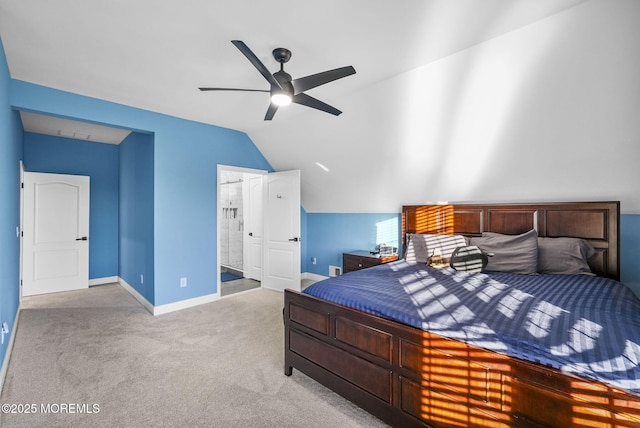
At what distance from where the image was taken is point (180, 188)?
4199 millimetres

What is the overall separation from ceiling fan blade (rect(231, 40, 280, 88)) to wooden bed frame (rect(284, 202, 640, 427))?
1700 mm

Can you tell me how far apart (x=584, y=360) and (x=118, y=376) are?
3.12 meters

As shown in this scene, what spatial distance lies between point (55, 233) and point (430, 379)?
6.21m

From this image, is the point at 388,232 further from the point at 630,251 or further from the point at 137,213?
the point at 137,213

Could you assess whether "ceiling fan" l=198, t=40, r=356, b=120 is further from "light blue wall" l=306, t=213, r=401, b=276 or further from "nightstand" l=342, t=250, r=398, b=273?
"light blue wall" l=306, t=213, r=401, b=276

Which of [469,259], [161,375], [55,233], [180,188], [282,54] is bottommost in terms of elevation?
[161,375]

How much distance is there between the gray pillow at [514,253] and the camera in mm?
2852

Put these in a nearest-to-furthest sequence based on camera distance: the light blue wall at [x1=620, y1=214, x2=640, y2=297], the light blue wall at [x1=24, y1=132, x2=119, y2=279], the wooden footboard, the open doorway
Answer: the wooden footboard < the light blue wall at [x1=620, y1=214, x2=640, y2=297] < the light blue wall at [x1=24, y1=132, x2=119, y2=279] < the open doorway

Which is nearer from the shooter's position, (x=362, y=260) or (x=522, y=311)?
(x=522, y=311)

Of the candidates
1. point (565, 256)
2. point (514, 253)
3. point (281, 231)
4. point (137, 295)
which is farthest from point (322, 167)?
point (137, 295)

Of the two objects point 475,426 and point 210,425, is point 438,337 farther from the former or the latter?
point 210,425

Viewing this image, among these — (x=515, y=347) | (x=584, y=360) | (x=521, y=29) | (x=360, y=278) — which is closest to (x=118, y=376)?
(x=360, y=278)

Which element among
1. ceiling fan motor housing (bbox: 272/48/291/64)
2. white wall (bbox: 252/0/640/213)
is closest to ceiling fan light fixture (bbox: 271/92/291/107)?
ceiling fan motor housing (bbox: 272/48/291/64)

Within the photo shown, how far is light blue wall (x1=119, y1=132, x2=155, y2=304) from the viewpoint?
13.5ft
